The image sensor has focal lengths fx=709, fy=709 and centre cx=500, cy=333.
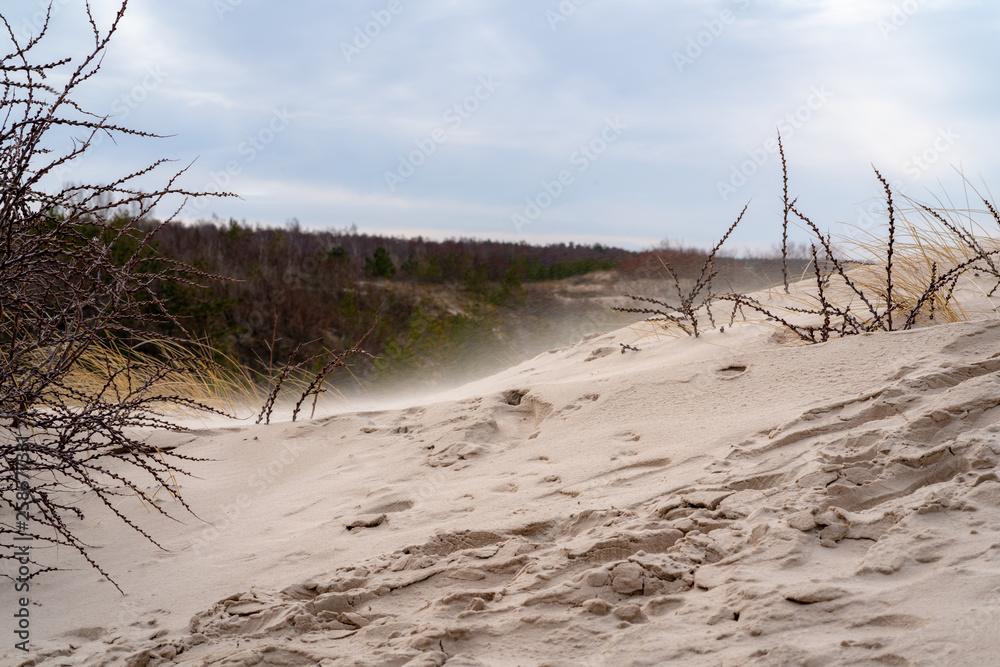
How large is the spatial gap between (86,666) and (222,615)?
421 millimetres

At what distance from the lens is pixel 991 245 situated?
5.05 metres

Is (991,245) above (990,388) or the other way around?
above

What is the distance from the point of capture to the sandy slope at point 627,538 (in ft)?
5.78

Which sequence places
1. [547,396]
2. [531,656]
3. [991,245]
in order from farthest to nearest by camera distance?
[991,245], [547,396], [531,656]

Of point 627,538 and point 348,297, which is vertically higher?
point 348,297

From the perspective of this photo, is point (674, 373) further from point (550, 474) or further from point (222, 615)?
point (222, 615)

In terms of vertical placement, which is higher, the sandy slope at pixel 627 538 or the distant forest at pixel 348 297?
the distant forest at pixel 348 297

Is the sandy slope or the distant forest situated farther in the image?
the distant forest

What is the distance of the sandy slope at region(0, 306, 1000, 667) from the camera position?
5.78 feet

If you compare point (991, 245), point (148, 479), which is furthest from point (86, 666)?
point (991, 245)

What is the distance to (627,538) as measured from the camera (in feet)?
7.23

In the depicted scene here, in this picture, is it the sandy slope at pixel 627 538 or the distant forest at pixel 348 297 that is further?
the distant forest at pixel 348 297

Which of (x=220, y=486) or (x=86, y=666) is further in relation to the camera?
(x=220, y=486)

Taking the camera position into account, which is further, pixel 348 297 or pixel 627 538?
pixel 348 297
